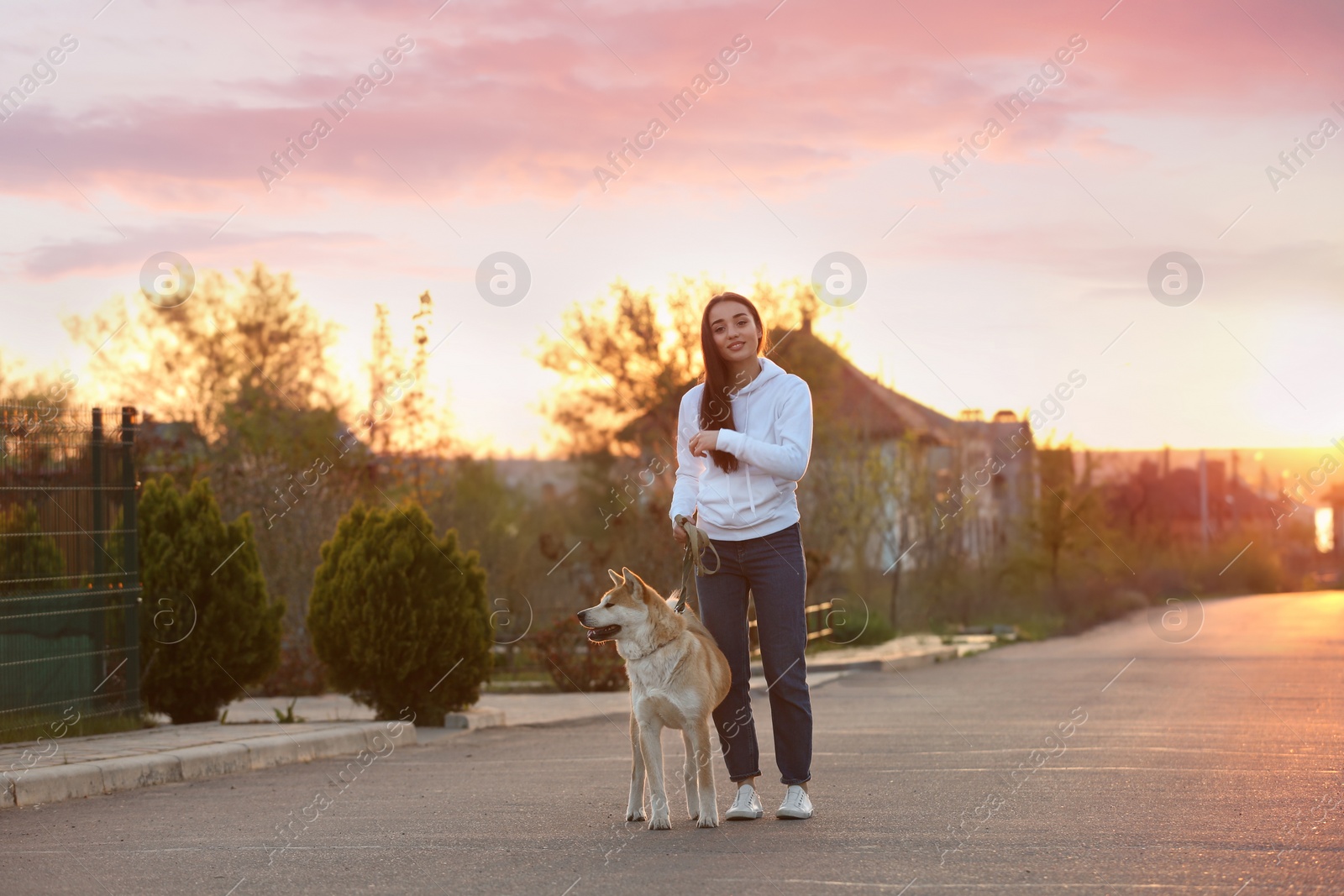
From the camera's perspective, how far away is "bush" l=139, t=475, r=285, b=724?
1239 centimetres

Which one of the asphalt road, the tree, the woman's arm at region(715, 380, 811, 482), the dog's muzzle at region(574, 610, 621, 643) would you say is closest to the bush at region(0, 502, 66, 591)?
the asphalt road

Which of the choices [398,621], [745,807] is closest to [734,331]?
[745,807]

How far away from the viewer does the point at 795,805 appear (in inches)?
275

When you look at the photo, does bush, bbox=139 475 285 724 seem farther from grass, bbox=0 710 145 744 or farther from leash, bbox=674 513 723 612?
leash, bbox=674 513 723 612

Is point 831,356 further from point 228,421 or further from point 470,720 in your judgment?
point 470,720

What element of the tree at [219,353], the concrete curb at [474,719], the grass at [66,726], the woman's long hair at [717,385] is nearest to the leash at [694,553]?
the woman's long hair at [717,385]

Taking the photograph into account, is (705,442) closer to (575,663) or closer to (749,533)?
(749,533)

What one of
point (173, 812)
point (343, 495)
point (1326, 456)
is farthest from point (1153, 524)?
point (173, 812)

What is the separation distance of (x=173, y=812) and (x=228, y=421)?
21.4m

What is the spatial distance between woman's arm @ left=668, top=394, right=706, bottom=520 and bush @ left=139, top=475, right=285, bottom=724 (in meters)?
6.51

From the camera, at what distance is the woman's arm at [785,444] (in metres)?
6.77

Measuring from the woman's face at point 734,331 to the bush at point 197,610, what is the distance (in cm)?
693

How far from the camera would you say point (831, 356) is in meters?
43.1

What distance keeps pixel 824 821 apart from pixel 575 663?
11.0 m
